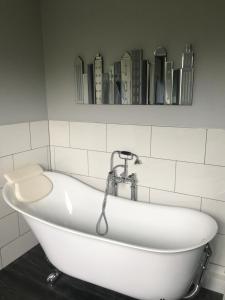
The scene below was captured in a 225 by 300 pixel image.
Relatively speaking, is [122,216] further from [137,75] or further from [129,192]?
[137,75]

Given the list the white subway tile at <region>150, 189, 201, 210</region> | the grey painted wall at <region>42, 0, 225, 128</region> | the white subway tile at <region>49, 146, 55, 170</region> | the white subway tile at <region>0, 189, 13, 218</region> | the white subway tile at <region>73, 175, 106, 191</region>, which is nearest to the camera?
the grey painted wall at <region>42, 0, 225, 128</region>

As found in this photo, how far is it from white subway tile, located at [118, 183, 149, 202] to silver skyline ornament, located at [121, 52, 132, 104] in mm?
628

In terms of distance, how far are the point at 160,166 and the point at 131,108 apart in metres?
0.46

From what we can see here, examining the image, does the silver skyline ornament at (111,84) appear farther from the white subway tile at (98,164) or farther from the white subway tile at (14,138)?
the white subway tile at (14,138)

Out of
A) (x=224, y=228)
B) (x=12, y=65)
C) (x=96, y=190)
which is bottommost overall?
(x=224, y=228)

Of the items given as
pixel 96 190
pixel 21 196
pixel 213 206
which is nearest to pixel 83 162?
pixel 96 190

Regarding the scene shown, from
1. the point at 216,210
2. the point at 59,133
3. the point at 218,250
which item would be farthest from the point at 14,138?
the point at 218,250

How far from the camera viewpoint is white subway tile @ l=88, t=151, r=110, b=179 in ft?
6.74

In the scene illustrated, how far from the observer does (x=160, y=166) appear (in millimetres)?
1827

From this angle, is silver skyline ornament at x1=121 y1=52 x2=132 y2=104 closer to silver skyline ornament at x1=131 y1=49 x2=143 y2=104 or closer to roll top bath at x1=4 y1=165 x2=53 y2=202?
silver skyline ornament at x1=131 y1=49 x2=143 y2=104

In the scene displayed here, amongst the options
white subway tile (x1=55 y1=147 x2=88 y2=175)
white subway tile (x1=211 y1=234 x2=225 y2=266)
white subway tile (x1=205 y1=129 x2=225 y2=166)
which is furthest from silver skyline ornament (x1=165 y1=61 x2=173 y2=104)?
white subway tile (x1=211 y1=234 x2=225 y2=266)

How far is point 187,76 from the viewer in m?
1.62

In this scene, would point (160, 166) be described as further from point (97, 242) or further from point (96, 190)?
point (97, 242)

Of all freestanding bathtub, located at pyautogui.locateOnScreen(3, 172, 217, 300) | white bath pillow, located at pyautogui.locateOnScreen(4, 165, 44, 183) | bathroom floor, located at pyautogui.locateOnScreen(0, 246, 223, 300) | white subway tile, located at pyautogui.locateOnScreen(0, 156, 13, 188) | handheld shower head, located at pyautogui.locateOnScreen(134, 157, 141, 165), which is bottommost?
bathroom floor, located at pyautogui.locateOnScreen(0, 246, 223, 300)
